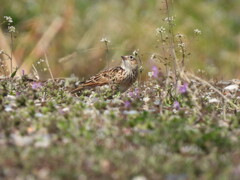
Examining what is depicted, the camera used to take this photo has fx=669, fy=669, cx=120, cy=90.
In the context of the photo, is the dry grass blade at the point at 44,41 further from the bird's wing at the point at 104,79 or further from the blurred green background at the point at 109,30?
the bird's wing at the point at 104,79

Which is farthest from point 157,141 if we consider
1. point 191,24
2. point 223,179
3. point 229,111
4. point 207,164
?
point 191,24

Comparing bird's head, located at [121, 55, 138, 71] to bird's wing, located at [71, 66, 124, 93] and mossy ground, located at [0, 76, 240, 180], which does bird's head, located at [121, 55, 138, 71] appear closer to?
bird's wing, located at [71, 66, 124, 93]

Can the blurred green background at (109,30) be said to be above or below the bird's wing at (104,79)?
above

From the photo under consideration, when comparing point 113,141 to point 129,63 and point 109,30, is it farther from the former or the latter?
point 109,30

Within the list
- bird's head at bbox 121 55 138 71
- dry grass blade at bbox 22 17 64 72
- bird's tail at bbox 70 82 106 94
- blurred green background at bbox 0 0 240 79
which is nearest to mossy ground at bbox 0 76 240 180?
bird's tail at bbox 70 82 106 94

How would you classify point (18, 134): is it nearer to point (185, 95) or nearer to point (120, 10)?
point (185, 95)

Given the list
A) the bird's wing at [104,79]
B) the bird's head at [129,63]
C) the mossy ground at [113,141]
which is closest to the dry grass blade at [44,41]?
the bird's head at [129,63]
